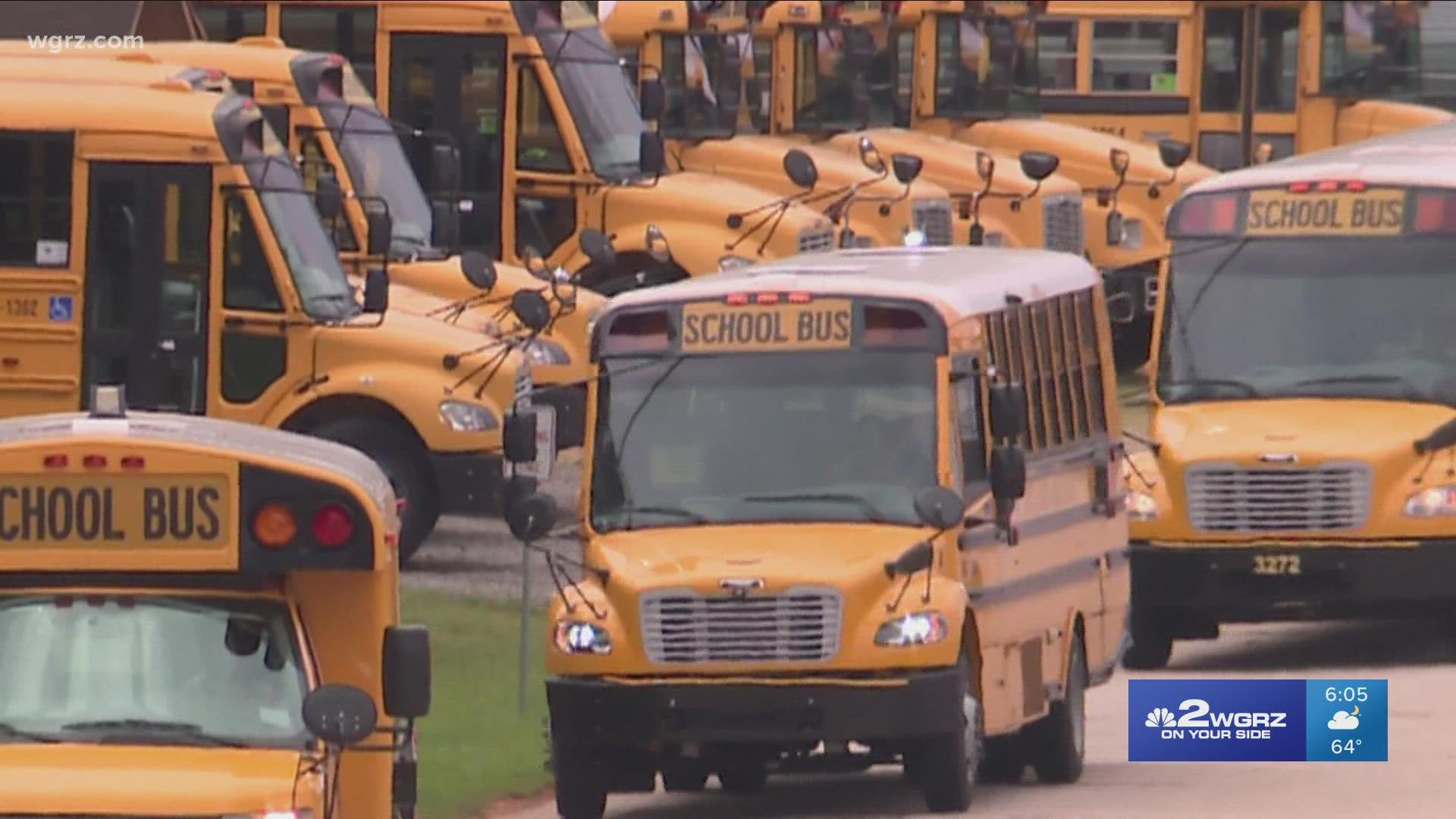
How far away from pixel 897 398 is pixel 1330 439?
5080 mm

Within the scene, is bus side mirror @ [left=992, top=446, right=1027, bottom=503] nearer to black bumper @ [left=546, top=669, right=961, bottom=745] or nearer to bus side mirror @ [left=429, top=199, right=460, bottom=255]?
black bumper @ [left=546, top=669, right=961, bottom=745]

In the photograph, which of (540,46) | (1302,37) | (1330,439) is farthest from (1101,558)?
(1302,37)

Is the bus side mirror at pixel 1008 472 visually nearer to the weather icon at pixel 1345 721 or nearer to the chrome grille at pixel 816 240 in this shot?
the weather icon at pixel 1345 721

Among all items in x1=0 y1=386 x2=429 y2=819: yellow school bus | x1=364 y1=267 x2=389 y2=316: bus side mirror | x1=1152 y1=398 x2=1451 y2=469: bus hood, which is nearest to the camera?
x1=0 y1=386 x2=429 y2=819: yellow school bus

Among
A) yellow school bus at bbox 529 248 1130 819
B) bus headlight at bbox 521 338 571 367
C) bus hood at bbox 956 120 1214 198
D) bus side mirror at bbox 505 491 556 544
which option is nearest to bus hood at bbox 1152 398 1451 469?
yellow school bus at bbox 529 248 1130 819

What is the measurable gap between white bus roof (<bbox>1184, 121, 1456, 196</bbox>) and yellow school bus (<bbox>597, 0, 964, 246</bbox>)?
25.8 feet

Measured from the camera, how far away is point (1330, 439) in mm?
20328

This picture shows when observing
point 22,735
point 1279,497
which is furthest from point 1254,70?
point 22,735

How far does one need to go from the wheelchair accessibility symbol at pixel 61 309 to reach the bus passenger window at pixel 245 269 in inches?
31.6

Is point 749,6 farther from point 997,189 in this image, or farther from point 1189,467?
point 1189,467

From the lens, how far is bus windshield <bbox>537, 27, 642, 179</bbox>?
27297 mm

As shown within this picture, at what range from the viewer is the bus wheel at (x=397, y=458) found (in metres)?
22.5

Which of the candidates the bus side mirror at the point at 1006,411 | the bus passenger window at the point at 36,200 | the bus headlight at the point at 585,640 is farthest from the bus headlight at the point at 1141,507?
the bus headlight at the point at 585,640

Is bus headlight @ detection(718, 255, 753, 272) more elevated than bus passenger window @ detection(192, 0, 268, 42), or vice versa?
bus passenger window @ detection(192, 0, 268, 42)
